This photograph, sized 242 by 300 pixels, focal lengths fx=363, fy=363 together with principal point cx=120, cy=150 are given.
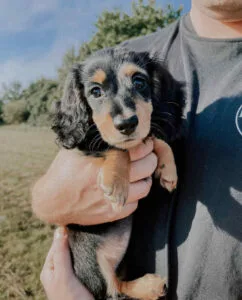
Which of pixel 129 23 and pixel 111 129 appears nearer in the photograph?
pixel 111 129

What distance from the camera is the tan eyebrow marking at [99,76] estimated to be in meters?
1.70

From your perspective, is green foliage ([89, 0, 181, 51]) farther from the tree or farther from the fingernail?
the fingernail

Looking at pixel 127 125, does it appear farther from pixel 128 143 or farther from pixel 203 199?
pixel 203 199

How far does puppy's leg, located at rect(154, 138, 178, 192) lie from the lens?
1.51 m

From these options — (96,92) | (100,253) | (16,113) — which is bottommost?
(16,113)

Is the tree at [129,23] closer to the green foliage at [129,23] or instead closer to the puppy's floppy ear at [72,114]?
the green foliage at [129,23]

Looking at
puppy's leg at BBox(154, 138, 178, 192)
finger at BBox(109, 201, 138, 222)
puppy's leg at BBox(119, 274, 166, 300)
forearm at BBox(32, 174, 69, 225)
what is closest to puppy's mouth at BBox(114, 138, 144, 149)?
puppy's leg at BBox(154, 138, 178, 192)

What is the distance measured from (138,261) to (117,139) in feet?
1.82

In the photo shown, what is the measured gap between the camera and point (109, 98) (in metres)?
1.65

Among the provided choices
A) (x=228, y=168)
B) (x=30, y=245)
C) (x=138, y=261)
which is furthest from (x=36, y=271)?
(x=228, y=168)

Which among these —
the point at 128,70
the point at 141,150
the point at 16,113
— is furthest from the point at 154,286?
the point at 16,113

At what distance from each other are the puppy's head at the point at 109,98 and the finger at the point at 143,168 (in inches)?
3.8

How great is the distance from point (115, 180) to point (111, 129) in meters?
0.21

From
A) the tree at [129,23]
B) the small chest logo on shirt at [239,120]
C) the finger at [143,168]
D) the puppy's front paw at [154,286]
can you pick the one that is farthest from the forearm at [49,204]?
the tree at [129,23]
